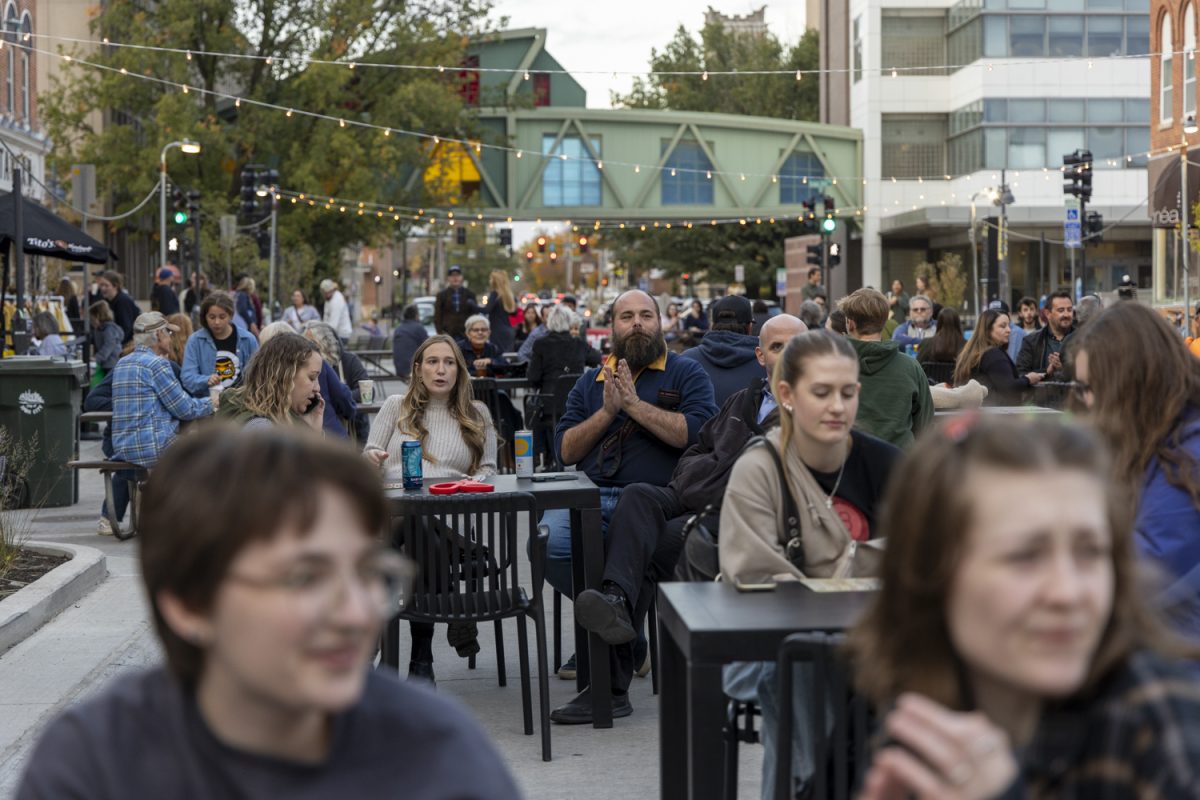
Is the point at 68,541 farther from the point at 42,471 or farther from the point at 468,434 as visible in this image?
the point at 468,434

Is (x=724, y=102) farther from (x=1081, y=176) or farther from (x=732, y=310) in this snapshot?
(x=732, y=310)

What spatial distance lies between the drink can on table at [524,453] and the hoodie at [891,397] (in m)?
1.64

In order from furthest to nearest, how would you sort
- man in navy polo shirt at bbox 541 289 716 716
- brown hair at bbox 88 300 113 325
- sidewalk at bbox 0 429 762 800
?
brown hair at bbox 88 300 113 325 → man in navy polo shirt at bbox 541 289 716 716 → sidewalk at bbox 0 429 762 800

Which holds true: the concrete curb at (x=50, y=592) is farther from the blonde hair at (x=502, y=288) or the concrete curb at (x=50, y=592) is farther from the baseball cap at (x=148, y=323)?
the blonde hair at (x=502, y=288)

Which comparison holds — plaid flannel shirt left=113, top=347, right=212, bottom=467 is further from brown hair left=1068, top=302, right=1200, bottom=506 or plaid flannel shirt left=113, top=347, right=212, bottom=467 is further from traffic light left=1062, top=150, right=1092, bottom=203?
traffic light left=1062, top=150, right=1092, bottom=203

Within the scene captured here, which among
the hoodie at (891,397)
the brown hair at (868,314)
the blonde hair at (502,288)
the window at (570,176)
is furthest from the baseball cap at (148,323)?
the window at (570,176)

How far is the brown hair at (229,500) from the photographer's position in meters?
2.06

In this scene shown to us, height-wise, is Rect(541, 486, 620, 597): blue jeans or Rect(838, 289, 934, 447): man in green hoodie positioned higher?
Rect(838, 289, 934, 447): man in green hoodie

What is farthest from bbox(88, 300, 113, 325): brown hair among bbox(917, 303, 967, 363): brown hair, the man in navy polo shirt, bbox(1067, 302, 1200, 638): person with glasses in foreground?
bbox(1067, 302, 1200, 638): person with glasses in foreground

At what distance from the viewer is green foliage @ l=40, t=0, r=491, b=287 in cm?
4334

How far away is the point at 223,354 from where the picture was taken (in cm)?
1308

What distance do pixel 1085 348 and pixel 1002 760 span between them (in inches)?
87.3

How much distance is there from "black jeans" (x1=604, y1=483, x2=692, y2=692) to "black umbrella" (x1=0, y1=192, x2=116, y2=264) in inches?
507

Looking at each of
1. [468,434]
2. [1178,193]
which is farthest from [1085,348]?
[1178,193]
